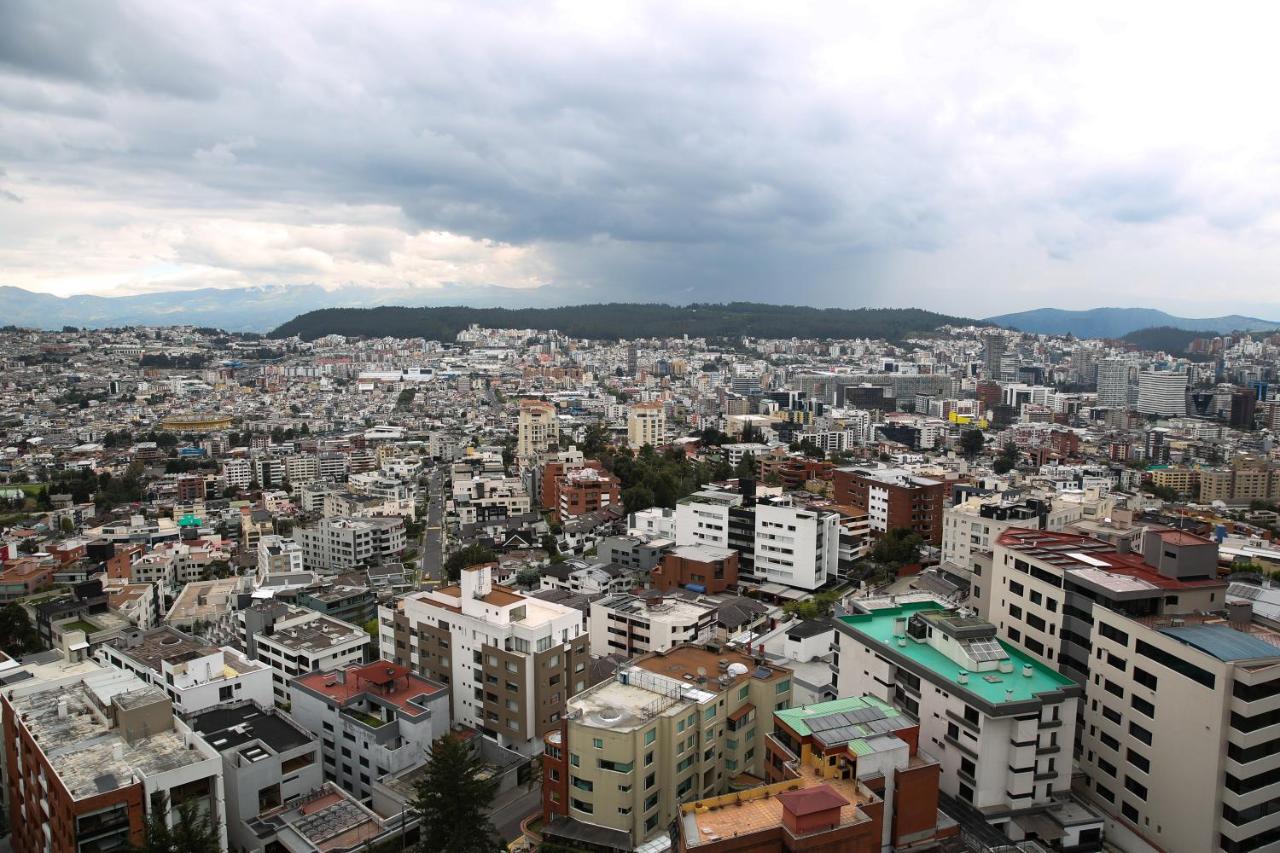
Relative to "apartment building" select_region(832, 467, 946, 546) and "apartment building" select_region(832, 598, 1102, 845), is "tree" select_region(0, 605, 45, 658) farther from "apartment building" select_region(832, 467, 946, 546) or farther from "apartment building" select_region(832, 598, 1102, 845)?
"apartment building" select_region(832, 467, 946, 546)

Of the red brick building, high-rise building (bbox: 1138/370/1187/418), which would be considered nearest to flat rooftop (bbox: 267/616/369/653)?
the red brick building

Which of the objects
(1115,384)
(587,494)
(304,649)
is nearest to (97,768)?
(304,649)

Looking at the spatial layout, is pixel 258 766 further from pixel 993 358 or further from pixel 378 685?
pixel 993 358

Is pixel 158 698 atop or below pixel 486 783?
atop

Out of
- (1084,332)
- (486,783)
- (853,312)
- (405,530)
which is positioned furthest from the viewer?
(1084,332)

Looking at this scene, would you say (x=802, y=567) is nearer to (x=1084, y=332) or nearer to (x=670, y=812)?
(x=670, y=812)

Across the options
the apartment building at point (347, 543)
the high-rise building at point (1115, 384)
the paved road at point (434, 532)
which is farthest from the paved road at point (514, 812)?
the high-rise building at point (1115, 384)

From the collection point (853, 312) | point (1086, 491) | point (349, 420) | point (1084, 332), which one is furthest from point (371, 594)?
point (1084, 332)

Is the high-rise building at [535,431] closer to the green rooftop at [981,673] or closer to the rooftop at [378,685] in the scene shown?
the rooftop at [378,685]
